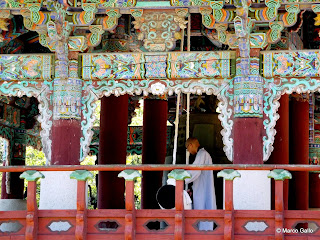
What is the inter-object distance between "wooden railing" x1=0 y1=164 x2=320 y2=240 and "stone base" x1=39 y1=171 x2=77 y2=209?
920mm

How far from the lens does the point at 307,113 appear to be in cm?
1339

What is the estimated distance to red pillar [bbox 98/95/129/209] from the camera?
1260 cm

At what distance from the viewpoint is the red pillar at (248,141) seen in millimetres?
9414

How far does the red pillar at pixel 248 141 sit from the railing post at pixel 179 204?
1.33 m

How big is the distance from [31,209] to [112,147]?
430 cm

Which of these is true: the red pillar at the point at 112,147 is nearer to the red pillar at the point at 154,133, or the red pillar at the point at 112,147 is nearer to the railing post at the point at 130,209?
the red pillar at the point at 154,133

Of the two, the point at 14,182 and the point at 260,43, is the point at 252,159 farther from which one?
the point at 14,182

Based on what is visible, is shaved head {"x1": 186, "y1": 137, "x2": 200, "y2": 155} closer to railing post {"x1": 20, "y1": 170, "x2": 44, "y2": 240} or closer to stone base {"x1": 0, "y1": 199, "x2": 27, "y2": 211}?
railing post {"x1": 20, "y1": 170, "x2": 44, "y2": 240}

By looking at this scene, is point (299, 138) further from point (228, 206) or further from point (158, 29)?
point (228, 206)

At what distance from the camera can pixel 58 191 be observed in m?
9.49

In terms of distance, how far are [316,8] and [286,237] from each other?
294cm

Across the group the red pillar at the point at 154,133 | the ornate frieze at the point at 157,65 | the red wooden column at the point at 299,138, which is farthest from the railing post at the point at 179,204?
the red pillar at the point at 154,133

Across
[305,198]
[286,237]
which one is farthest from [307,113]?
[286,237]

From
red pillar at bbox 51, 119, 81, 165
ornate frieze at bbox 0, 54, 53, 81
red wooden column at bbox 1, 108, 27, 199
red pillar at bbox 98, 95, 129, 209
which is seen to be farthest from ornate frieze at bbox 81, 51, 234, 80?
red wooden column at bbox 1, 108, 27, 199
